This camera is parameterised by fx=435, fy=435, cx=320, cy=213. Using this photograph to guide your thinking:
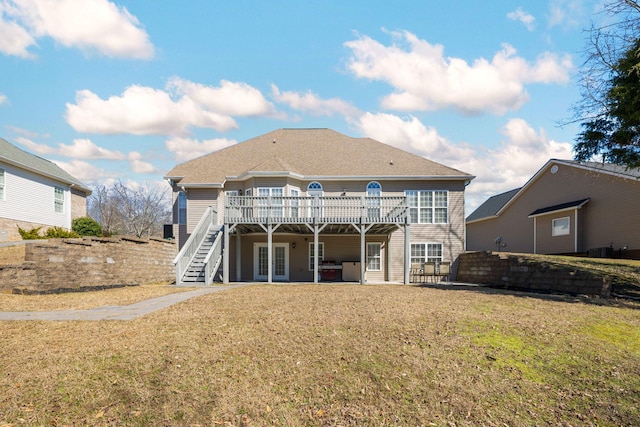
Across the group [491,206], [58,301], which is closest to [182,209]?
[58,301]

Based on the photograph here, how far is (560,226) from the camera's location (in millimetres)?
23125

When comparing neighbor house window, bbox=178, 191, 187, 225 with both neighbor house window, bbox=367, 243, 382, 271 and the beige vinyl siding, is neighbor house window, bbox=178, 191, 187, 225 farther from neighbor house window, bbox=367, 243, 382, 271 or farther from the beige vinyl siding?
neighbor house window, bbox=367, 243, 382, 271

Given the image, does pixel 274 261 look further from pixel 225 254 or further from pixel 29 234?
pixel 29 234

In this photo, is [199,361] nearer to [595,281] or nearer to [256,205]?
[595,281]

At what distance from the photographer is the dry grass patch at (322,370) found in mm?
4777

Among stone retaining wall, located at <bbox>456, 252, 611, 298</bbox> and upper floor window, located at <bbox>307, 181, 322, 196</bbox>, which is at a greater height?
upper floor window, located at <bbox>307, 181, 322, 196</bbox>

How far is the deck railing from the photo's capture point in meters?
17.8

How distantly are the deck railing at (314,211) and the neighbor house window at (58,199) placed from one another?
12.2 meters

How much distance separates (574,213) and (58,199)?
91.4 ft

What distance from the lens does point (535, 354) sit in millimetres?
6434

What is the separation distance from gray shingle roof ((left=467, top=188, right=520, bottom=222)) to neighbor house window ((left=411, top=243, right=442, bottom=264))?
10.8 m

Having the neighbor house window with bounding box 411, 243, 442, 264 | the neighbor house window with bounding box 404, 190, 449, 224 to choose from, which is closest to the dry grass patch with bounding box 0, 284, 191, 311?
the neighbor house window with bounding box 411, 243, 442, 264

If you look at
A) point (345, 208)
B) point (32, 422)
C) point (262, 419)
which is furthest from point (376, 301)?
point (345, 208)

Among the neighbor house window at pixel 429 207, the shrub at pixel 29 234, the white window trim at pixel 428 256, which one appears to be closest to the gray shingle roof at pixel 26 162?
the shrub at pixel 29 234
